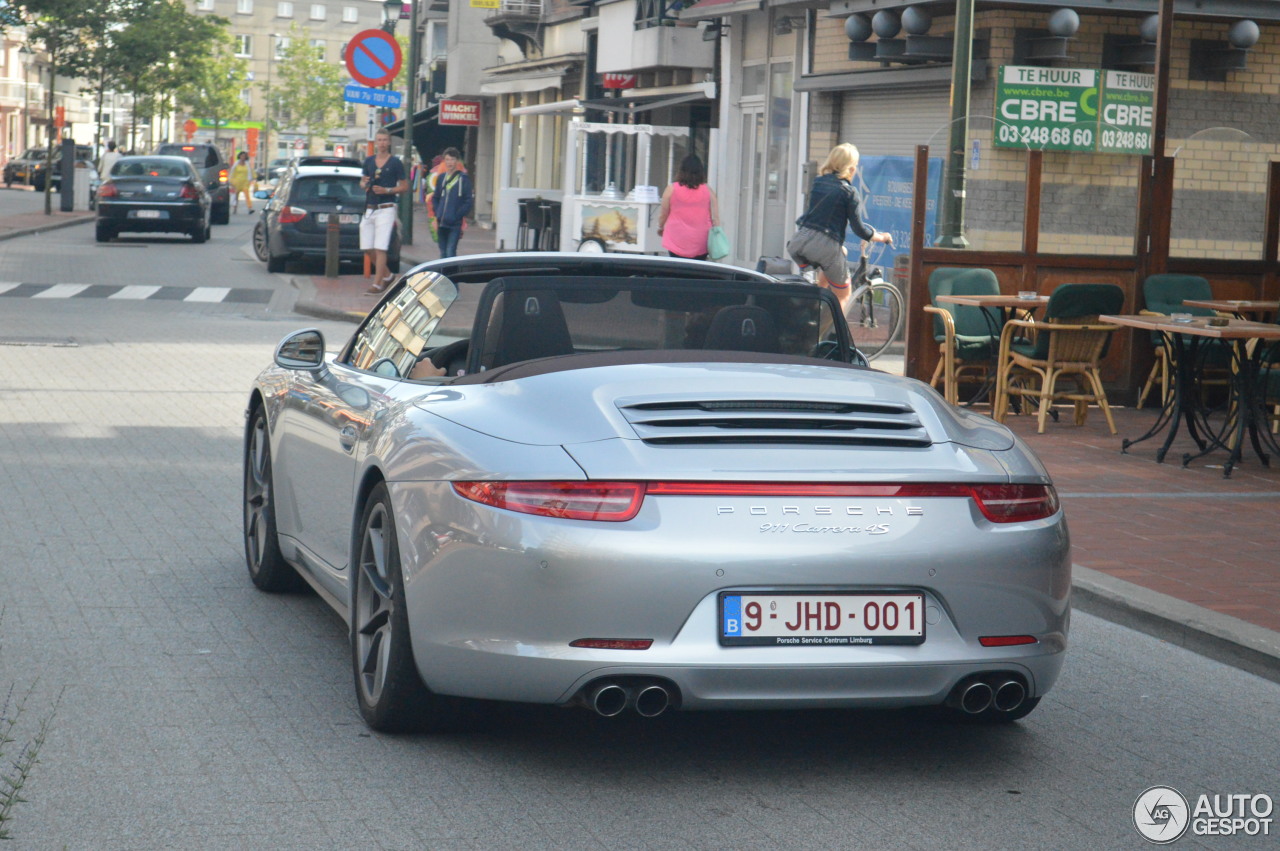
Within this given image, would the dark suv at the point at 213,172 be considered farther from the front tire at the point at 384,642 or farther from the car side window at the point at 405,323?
the front tire at the point at 384,642

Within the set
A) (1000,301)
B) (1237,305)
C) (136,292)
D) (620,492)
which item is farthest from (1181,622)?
(136,292)

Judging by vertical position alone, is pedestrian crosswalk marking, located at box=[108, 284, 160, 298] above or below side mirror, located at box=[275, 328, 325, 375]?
below

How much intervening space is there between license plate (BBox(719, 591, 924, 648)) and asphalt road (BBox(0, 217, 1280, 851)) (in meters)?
0.41

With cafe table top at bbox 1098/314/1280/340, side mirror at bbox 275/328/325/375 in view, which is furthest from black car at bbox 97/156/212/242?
side mirror at bbox 275/328/325/375

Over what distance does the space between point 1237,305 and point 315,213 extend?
16.6 m

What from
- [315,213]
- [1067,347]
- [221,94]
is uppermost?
[221,94]

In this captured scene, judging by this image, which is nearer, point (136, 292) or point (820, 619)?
point (820, 619)

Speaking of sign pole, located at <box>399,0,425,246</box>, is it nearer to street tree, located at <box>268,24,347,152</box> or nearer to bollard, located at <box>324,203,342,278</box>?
bollard, located at <box>324,203,342,278</box>

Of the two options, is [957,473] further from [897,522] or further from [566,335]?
[566,335]

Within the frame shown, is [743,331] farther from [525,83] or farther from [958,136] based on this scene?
[525,83]

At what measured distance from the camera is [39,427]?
10.9m

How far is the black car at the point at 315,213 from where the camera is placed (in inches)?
1040

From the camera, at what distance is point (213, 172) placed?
49969 mm

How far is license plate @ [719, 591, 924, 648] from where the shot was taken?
4129 millimetres
